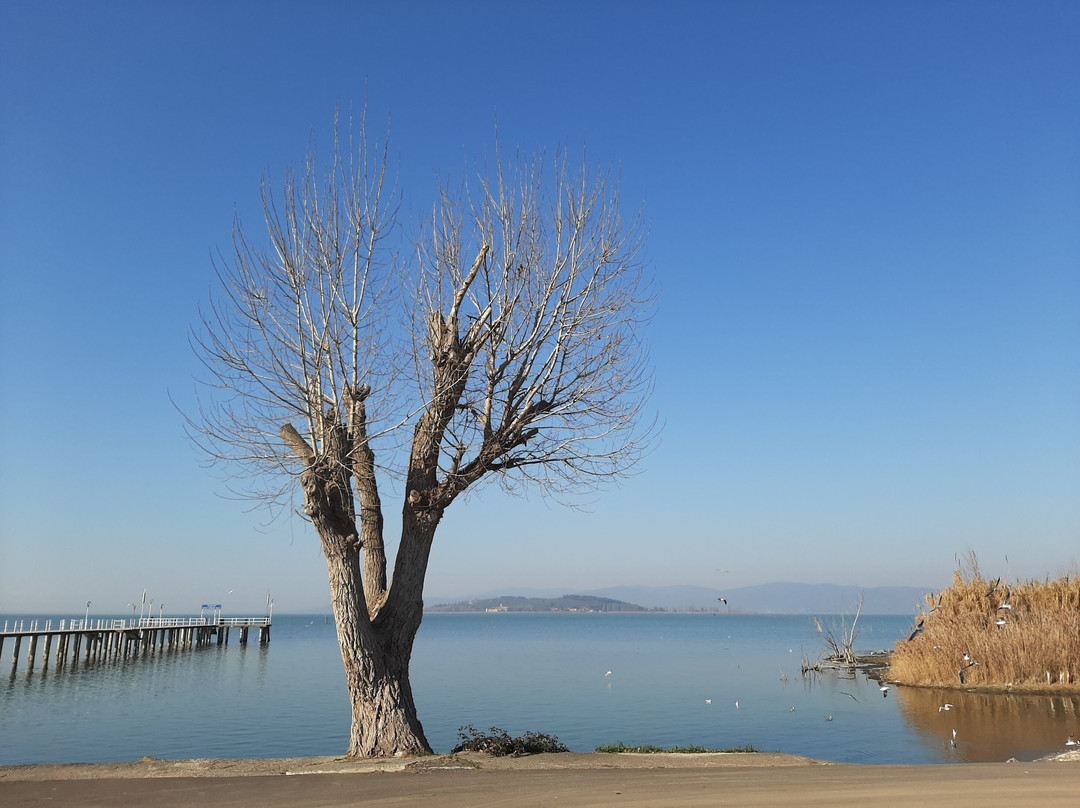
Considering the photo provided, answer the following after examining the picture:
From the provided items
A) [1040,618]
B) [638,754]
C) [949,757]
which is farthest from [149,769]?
[1040,618]

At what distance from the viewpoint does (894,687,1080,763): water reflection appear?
726 inches

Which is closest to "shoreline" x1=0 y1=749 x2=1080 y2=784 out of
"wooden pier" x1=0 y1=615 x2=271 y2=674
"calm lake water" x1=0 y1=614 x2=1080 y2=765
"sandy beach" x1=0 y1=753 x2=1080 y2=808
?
"sandy beach" x1=0 y1=753 x2=1080 y2=808

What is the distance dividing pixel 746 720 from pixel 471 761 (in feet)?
61.2

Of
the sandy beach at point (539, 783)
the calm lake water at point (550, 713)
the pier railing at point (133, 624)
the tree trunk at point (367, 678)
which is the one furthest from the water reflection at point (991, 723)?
the pier railing at point (133, 624)

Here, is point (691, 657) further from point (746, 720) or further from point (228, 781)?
point (228, 781)

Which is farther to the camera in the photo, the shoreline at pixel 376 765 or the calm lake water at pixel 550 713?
the calm lake water at pixel 550 713

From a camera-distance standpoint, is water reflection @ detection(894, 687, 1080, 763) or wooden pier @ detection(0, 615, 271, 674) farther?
wooden pier @ detection(0, 615, 271, 674)

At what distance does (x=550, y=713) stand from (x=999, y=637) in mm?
15181

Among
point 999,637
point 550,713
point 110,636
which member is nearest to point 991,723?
point 999,637

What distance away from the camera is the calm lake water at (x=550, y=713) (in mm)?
21031

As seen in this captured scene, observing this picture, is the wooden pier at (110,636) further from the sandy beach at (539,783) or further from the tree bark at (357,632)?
the sandy beach at (539,783)

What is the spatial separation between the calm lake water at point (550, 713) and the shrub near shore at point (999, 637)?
3.31 feet

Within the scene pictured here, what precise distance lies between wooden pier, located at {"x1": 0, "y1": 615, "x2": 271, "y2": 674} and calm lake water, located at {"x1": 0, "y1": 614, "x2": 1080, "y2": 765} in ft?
9.12

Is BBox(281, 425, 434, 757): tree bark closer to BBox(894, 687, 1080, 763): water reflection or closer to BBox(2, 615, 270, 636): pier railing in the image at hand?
BBox(894, 687, 1080, 763): water reflection
